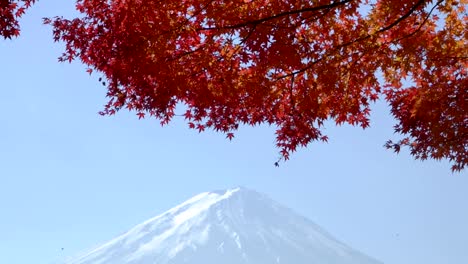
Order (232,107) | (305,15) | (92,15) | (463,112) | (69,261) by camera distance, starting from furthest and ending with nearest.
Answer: (69,261)
(463,112)
(232,107)
(92,15)
(305,15)

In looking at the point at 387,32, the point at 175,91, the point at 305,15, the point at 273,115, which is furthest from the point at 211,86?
the point at 387,32

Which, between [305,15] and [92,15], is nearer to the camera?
[305,15]

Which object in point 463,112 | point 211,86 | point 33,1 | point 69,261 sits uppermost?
point 69,261

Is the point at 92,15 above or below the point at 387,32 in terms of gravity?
above

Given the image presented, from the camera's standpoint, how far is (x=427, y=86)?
8312 millimetres

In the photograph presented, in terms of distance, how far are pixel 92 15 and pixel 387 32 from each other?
12.1ft

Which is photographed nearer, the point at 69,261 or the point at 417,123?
the point at 417,123

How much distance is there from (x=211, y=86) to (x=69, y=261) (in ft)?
641

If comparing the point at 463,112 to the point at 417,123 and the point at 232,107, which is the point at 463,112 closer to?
the point at 417,123

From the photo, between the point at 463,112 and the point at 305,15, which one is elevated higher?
the point at 305,15

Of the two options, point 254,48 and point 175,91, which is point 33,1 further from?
point 254,48

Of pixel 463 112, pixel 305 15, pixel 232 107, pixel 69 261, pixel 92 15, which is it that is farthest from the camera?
pixel 69 261

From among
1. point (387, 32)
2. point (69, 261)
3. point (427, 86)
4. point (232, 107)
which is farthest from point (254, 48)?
point (69, 261)

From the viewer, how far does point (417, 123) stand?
868cm
